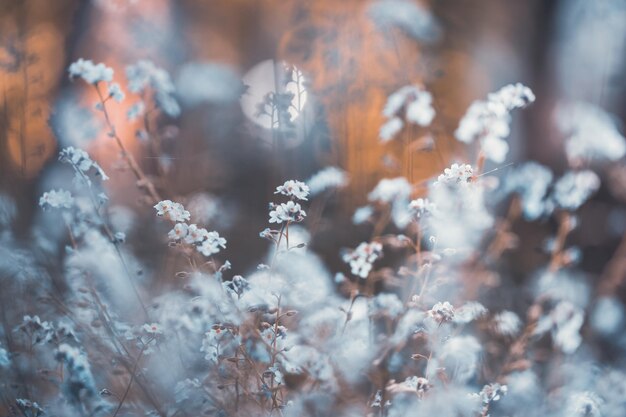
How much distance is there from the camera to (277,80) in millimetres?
1694

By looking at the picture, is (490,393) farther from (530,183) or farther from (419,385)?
(530,183)

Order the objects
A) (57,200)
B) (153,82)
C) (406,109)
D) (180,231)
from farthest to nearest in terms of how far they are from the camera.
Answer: (406,109) < (153,82) < (57,200) < (180,231)

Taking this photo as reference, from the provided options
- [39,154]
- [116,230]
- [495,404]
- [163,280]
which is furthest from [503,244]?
[39,154]

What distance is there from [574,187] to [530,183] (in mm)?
152

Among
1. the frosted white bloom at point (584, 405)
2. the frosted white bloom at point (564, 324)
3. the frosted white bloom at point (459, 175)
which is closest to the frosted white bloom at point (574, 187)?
the frosted white bloom at point (564, 324)

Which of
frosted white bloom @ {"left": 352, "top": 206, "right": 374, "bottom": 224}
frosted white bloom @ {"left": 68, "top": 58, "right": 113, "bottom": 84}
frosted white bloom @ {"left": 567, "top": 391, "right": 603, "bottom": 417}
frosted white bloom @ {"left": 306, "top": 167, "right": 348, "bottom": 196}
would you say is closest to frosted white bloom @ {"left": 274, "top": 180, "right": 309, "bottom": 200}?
frosted white bloom @ {"left": 306, "top": 167, "right": 348, "bottom": 196}

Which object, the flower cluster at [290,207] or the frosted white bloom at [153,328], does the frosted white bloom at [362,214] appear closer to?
the flower cluster at [290,207]

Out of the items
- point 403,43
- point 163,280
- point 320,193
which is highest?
point 403,43

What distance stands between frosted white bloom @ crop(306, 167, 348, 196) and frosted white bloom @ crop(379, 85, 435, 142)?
19 cm

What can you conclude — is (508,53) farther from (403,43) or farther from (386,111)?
(386,111)

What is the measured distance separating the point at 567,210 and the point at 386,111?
28.8 inches

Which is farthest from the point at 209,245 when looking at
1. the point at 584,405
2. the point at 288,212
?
the point at 584,405

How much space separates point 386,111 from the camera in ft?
5.58

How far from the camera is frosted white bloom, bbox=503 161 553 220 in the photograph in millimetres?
1770
